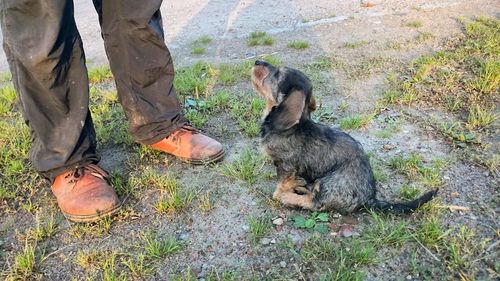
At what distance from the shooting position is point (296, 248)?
9.14ft

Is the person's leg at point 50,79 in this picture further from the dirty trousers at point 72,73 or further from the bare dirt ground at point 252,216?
the bare dirt ground at point 252,216

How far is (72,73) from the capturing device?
3.05m

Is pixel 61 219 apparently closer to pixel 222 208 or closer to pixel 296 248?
pixel 222 208

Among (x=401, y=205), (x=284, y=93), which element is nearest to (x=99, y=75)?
(x=284, y=93)

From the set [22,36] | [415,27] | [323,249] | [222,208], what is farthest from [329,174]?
[415,27]

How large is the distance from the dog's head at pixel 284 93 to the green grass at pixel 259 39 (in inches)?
117

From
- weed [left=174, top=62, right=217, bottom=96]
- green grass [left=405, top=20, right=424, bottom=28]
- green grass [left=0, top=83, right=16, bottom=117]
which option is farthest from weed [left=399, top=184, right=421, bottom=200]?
green grass [left=0, top=83, right=16, bottom=117]

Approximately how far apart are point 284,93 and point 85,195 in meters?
1.59

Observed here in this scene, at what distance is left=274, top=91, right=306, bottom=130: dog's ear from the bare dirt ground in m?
0.60

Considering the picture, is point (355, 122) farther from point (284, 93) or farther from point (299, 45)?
point (299, 45)

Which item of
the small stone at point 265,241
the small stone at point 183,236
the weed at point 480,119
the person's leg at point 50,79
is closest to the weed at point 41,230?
the person's leg at point 50,79

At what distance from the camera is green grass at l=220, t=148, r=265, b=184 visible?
11.4ft

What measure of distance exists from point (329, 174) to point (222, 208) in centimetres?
81

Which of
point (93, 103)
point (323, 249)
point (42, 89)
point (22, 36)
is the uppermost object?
point (22, 36)
